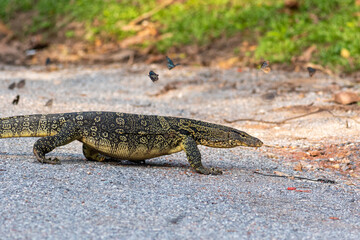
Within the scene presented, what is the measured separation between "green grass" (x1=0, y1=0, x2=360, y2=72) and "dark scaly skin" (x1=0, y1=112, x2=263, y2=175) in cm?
681

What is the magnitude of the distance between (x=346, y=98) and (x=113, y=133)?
5.14m

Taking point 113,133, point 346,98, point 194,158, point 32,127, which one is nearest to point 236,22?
point 346,98

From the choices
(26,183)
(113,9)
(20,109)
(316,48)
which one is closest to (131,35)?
(113,9)

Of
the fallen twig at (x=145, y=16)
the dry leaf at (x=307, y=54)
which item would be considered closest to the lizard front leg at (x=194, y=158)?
the dry leaf at (x=307, y=54)

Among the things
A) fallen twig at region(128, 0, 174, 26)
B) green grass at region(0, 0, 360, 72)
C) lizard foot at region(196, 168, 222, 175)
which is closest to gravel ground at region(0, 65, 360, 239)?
lizard foot at region(196, 168, 222, 175)

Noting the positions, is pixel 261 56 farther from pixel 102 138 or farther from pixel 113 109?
pixel 102 138

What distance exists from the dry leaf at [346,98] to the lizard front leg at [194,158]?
4.31m

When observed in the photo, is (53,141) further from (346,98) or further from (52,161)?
(346,98)

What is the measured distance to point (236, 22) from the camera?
13906 millimetres

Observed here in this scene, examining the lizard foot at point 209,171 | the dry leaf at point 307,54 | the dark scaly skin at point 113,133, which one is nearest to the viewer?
the dark scaly skin at point 113,133

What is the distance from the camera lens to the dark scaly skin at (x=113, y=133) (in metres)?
5.30

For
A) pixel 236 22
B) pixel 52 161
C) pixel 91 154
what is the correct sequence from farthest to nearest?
pixel 236 22 < pixel 91 154 < pixel 52 161

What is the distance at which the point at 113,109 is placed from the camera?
9055 mm

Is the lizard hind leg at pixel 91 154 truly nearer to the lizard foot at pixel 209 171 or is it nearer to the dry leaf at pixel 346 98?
the lizard foot at pixel 209 171
